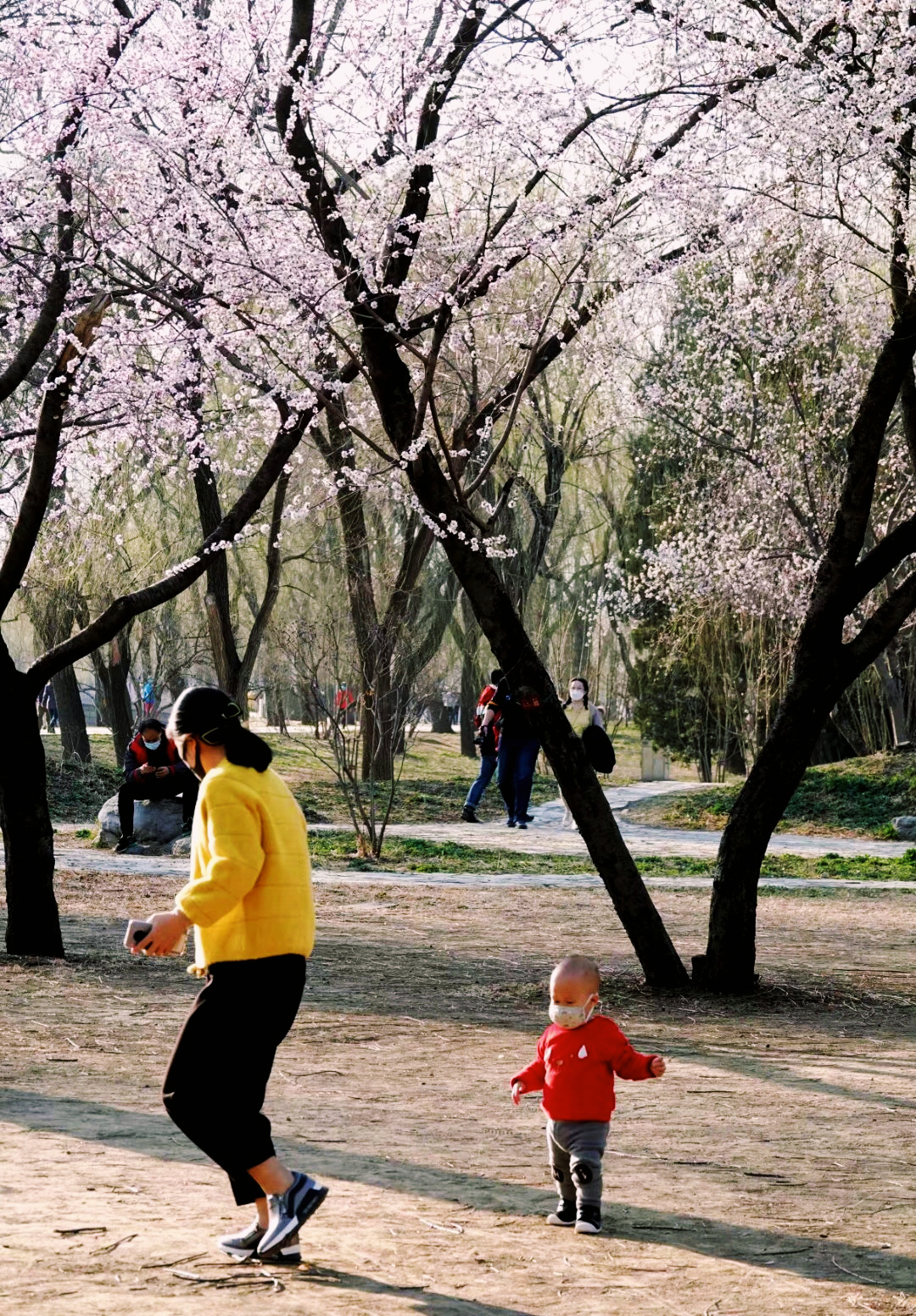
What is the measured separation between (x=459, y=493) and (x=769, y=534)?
18.1 metres

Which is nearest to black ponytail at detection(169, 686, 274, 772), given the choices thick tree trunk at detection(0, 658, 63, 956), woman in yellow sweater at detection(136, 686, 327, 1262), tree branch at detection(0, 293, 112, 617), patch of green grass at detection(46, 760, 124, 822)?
woman in yellow sweater at detection(136, 686, 327, 1262)

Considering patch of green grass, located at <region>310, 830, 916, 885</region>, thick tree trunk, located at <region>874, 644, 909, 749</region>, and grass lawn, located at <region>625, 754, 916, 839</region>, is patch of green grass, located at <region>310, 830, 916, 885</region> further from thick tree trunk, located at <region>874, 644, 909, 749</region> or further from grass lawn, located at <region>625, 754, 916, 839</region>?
thick tree trunk, located at <region>874, 644, 909, 749</region>

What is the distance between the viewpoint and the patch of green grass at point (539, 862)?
16.5m

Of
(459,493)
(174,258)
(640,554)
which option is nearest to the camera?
(459,493)

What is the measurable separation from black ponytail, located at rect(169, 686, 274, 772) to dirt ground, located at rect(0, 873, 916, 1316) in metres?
0.92

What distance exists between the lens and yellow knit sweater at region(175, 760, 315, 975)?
14.4 ft

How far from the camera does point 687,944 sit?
37.4ft

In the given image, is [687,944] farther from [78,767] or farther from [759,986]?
[78,767]

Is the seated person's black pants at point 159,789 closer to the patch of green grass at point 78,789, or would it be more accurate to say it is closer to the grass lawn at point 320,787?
the grass lawn at point 320,787

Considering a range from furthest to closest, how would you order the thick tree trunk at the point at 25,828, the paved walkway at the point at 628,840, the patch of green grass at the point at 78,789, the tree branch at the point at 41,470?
1. the patch of green grass at the point at 78,789
2. the paved walkway at the point at 628,840
3. the tree branch at the point at 41,470
4. the thick tree trunk at the point at 25,828

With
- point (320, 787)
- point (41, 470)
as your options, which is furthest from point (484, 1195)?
point (320, 787)

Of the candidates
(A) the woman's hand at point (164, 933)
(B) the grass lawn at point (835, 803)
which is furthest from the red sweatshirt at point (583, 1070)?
(B) the grass lawn at point (835, 803)

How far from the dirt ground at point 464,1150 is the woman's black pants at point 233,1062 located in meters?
0.06

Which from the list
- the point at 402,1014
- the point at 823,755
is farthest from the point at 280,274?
the point at 823,755
